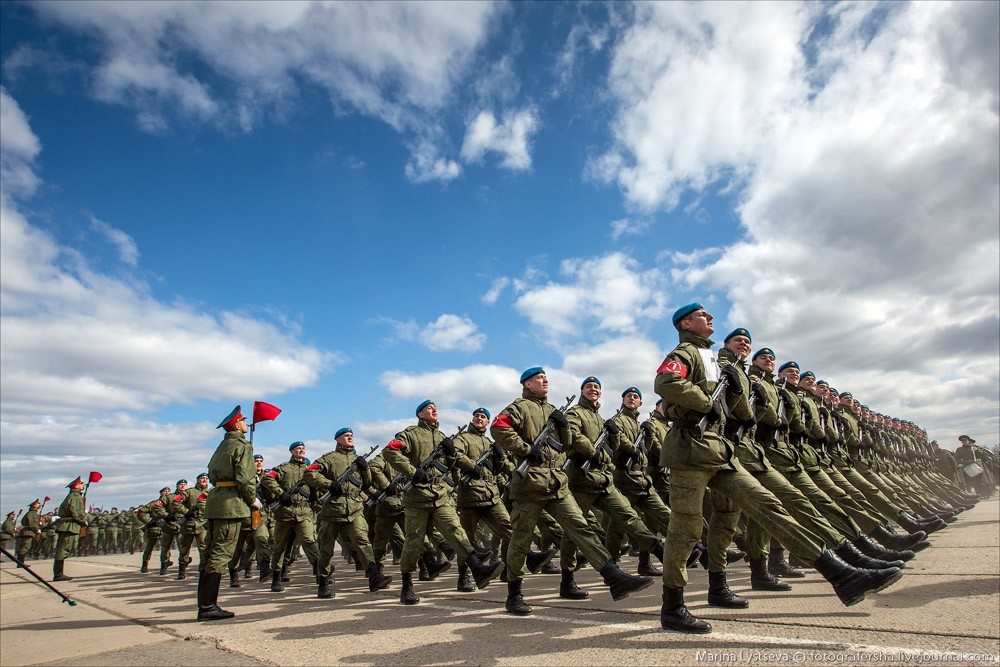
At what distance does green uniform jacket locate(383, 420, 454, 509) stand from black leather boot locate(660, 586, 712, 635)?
3318mm

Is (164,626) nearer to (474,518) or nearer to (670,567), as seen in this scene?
(474,518)

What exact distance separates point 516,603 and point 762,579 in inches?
91.0

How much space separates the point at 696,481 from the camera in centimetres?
418

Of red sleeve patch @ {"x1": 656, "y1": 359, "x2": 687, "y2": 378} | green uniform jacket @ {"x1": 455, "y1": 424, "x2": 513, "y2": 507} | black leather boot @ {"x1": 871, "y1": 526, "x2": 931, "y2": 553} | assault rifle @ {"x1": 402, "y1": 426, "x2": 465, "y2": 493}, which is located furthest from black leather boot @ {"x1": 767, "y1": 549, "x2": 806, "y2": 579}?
assault rifle @ {"x1": 402, "y1": 426, "x2": 465, "y2": 493}

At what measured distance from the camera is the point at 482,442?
8953 mm

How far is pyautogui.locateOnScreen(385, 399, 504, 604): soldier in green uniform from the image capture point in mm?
6437

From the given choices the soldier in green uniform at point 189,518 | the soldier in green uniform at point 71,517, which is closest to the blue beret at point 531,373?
the soldier in green uniform at point 189,518

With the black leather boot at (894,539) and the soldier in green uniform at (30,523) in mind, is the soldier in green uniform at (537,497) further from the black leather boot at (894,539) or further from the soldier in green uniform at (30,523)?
the soldier in green uniform at (30,523)

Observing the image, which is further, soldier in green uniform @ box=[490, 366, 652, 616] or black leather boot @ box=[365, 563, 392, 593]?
black leather boot @ box=[365, 563, 392, 593]

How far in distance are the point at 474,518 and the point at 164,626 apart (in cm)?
367

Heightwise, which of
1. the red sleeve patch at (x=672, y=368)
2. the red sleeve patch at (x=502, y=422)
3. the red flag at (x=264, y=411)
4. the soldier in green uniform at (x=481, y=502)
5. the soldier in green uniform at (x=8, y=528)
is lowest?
the soldier in green uniform at (x=8, y=528)

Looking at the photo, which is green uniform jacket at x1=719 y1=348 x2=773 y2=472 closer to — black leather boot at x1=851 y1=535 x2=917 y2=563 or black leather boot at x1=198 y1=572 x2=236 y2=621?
black leather boot at x1=851 y1=535 x2=917 y2=563

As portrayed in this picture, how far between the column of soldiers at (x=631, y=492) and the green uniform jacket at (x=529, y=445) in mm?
19

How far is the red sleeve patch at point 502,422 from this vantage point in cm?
578
